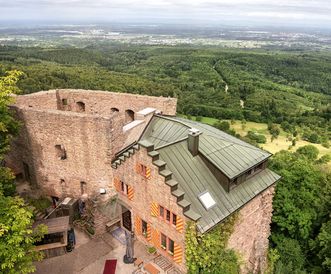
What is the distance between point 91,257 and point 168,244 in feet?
16.0

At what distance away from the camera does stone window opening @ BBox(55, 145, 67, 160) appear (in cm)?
2080

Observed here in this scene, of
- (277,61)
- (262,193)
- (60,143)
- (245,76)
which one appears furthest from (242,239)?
(277,61)

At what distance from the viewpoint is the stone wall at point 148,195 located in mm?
16078

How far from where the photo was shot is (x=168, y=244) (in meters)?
17.3

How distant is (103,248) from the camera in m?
19.2

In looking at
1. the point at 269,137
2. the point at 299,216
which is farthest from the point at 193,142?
the point at 269,137

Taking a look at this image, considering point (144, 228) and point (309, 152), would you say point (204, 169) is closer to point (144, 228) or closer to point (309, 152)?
point (144, 228)

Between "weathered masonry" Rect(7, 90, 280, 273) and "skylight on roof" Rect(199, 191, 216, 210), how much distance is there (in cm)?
6

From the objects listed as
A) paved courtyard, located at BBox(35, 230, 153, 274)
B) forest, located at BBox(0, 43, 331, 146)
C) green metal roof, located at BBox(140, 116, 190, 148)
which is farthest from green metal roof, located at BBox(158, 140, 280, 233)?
forest, located at BBox(0, 43, 331, 146)

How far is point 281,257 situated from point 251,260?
6069 mm

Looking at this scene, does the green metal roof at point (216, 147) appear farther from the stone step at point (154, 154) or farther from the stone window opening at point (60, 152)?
the stone window opening at point (60, 152)

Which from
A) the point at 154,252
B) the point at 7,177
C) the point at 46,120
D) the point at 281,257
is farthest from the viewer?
the point at 281,257

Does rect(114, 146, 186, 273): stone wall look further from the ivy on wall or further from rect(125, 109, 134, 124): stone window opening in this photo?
rect(125, 109, 134, 124): stone window opening

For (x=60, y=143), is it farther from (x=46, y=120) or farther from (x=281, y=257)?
(x=281, y=257)
